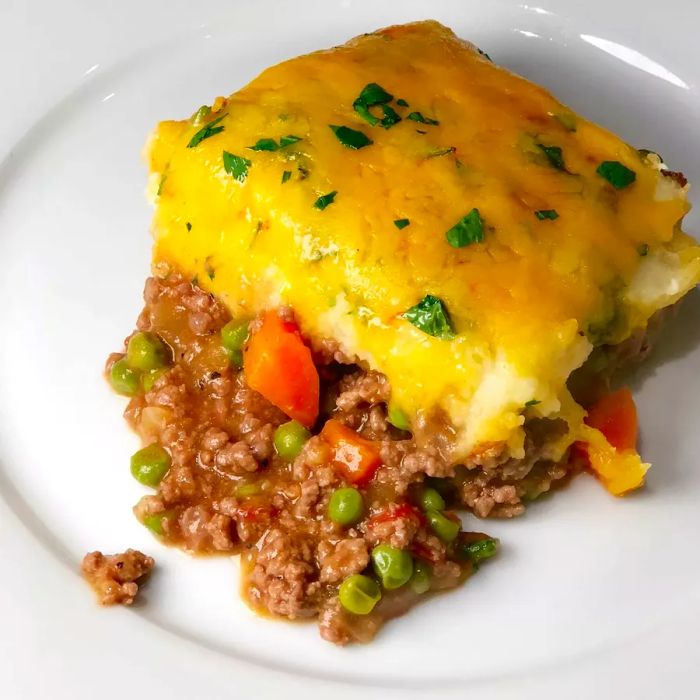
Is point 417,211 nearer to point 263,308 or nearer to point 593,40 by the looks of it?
point 263,308

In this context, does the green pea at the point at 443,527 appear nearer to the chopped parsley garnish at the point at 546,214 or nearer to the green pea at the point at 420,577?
the green pea at the point at 420,577

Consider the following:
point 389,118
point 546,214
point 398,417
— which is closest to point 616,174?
point 546,214

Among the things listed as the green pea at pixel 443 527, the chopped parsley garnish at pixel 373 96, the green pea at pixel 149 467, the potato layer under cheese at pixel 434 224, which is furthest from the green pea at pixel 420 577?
the chopped parsley garnish at pixel 373 96

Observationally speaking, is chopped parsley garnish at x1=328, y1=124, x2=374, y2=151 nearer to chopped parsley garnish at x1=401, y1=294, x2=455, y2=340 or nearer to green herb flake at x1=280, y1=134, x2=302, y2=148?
green herb flake at x1=280, y1=134, x2=302, y2=148

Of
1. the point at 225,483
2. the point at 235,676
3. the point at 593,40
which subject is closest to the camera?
the point at 235,676

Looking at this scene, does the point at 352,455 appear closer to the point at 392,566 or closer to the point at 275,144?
the point at 392,566

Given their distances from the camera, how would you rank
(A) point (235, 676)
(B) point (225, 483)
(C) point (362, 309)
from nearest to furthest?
(A) point (235, 676) < (C) point (362, 309) < (B) point (225, 483)

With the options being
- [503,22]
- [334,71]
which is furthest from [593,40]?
[334,71]
